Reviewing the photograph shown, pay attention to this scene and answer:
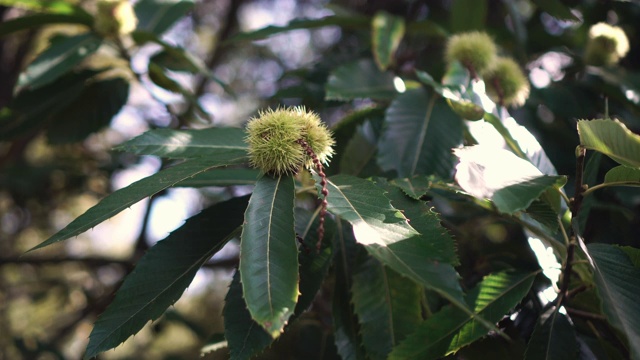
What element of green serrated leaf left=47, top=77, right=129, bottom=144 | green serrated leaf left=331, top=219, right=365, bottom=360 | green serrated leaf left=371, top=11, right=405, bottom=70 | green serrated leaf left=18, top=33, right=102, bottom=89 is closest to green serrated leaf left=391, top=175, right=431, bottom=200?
green serrated leaf left=331, top=219, right=365, bottom=360

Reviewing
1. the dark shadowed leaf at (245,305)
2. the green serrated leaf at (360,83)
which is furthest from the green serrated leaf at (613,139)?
the green serrated leaf at (360,83)

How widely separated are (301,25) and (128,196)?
1.15 meters

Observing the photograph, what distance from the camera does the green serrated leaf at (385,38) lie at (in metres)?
1.67

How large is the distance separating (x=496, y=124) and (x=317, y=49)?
2252 mm

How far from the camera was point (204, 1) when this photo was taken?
3.66 m

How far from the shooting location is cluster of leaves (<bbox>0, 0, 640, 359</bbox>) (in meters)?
0.78

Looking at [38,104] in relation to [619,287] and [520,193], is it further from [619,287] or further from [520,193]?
[619,287]

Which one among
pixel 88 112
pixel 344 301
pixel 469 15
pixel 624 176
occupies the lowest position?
pixel 88 112

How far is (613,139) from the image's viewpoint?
2.70 ft

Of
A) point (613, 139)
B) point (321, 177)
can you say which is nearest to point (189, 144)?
point (321, 177)

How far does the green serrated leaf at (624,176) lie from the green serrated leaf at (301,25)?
1170 mm

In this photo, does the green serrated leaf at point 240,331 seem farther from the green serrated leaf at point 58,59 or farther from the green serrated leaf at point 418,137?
the green serrated leaf at point 58,59

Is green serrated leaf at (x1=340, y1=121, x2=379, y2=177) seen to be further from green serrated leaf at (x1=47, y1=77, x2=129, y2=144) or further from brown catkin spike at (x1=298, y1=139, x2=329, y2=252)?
green serrated leaf at (x1=47, y1=77, x2=129, y2=144)

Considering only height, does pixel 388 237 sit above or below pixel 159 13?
above
